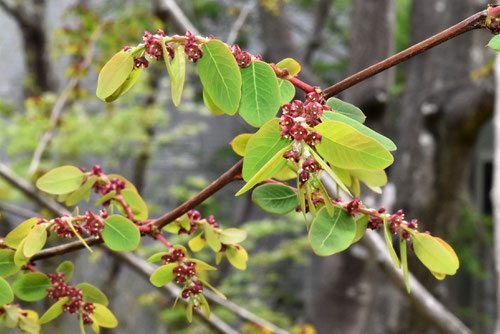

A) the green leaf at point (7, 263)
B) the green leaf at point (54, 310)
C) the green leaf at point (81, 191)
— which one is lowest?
the green leaf at point (54, 310)

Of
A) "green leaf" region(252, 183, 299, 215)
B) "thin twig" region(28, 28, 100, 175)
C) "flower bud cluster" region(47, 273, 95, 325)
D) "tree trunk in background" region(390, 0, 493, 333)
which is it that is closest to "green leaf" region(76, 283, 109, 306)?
"flower bud cluster" region(47, 273, 95, 325)

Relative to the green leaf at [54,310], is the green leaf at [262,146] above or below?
above

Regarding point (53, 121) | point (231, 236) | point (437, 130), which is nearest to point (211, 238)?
point (231, 236)

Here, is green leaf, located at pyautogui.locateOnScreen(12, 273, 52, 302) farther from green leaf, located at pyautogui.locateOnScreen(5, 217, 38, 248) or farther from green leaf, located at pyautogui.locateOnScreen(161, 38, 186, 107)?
green leaf, located at pyautogui.locateOnScreen(161, 38, 186, 107)

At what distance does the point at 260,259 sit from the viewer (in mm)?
3264

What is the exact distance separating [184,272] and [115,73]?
0.15 meters

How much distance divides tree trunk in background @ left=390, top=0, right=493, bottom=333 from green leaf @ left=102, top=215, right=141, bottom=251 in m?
1.41

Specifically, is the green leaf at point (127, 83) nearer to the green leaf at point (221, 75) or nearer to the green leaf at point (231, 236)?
the green leaf at point (221, 75)

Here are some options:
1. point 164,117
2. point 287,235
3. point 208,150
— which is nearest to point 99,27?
point 164,117

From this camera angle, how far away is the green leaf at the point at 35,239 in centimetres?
36

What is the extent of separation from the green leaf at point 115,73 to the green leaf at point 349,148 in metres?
0.12

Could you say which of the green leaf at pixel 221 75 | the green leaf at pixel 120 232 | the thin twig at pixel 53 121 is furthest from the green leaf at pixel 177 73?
the thin twig at pixel 53 121

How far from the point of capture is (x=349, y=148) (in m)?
0.28

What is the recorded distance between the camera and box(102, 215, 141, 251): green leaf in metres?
0.39
